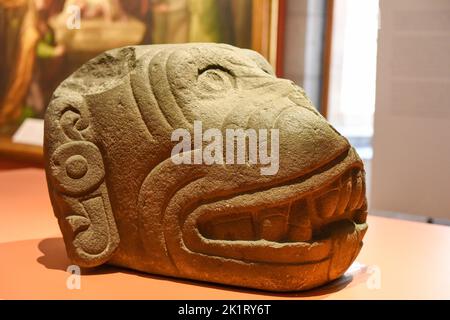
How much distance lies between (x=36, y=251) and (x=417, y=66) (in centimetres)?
237

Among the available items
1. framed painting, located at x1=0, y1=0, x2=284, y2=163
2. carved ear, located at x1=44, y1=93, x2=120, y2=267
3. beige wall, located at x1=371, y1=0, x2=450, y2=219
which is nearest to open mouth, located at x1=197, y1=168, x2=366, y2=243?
carved ear, located at x1=44, y1=93, x2=120, y2=267

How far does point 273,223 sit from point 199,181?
0.30m

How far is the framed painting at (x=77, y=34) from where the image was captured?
4.68 meters

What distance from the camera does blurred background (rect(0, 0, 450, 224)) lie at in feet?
13.5

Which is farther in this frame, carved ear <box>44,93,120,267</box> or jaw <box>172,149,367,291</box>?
carved ear <box>44,93,120,267</box>

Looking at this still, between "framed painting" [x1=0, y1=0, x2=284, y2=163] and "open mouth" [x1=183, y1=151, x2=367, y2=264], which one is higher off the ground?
"framed painting" [x1=0, y1=0, x2=284, y2=163]

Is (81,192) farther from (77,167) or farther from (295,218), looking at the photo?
(295,218)

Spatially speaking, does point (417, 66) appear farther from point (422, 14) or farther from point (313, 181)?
point (313, 181)

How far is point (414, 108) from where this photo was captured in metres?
4.18

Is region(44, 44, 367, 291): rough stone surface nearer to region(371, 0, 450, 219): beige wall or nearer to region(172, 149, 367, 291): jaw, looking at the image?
region(172, 149, 367, 291): jaw

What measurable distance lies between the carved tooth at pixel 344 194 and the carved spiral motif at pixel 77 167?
905mm

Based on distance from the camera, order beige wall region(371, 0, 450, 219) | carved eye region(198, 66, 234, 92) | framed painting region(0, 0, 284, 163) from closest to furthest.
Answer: carved eye region(198, 66, 234, 92), beige wall region(371, 0, 450, 219), framed painting region(0, 0, 284, 163)

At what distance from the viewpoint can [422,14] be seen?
409 cm

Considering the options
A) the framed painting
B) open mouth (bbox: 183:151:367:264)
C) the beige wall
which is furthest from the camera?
the framed painting
